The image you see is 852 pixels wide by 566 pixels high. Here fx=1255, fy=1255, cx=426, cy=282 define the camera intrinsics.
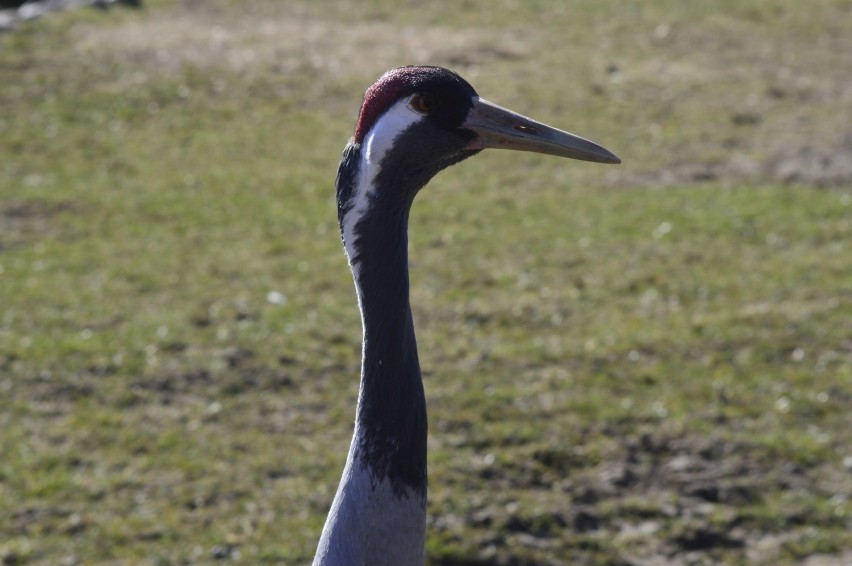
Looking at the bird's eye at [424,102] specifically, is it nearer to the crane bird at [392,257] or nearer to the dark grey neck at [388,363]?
the crane bird at [392,257]

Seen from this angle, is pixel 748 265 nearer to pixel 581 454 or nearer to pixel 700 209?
pixel 700 209

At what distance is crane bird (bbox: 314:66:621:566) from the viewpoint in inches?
129

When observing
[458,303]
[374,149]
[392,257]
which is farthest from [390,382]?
[458,303]

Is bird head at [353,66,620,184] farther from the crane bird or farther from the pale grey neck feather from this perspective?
the pale grey neck feather

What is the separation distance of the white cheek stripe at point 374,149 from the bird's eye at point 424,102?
0.01 metres

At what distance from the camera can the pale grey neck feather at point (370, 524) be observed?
10.8 ft

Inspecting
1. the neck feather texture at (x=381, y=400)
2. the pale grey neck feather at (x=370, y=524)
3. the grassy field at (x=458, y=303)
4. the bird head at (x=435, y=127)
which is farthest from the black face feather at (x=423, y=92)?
the grassy field at (x=458, y=303)

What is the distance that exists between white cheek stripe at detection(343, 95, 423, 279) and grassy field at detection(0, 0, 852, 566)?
8.55 ft

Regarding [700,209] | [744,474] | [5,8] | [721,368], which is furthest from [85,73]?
[744,474]

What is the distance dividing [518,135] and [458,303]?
4618 millimetres

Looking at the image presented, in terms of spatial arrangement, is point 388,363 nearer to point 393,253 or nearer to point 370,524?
point 393,253

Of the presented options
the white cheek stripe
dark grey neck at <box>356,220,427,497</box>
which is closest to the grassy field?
dark grey neck at <box>356,220,427,497</box>

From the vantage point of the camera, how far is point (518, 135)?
11.0ft

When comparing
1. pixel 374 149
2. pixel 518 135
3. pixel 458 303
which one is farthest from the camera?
pixel 458 303
